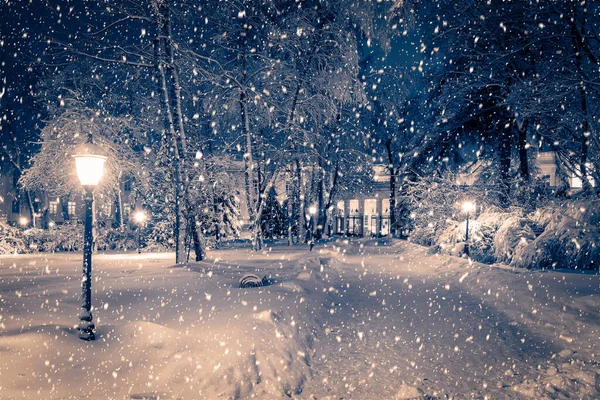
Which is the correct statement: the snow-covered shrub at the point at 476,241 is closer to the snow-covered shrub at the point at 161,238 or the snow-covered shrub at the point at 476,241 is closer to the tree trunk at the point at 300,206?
the tree trunk at the point at 300,206

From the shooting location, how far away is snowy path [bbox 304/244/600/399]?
4863mm

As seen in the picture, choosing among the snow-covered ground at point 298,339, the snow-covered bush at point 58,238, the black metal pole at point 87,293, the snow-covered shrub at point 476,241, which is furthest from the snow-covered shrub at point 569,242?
the snow-covered bush at point 58,238

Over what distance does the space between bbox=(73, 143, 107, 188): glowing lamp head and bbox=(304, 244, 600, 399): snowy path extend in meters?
4.32

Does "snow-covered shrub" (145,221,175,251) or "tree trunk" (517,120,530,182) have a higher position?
"tree trunk" (517,120,530,182)

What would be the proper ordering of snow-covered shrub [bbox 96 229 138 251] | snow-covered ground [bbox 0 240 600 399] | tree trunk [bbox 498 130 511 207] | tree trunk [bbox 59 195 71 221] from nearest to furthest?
1. snow-covered ground [bbox 0 240 600 399]
2. tree trunk [bbox 498 130 511 207]
3. snow-covered shrub [bbox 96 229 138 251]
4. tree trunk [bbox 59 195 71 221]

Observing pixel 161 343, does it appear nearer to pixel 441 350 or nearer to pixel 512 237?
pixel 441 350

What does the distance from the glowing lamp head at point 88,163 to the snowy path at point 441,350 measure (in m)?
4.32

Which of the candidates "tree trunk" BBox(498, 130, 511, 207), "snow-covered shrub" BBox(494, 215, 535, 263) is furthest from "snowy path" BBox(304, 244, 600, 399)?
"tree trunk" BBox(498, 130, 511, 207)

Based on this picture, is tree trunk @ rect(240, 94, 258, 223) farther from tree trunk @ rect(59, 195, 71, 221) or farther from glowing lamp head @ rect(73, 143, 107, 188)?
tree trunk @ rect(59, 195, 71, 221)

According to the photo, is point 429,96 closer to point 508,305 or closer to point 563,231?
point 563,231

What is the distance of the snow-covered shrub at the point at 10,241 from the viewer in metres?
19.8

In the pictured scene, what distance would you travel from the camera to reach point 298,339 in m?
6.49

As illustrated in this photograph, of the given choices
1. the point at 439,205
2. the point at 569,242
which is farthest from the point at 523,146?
the point at 569,242

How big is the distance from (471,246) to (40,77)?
28.1m
